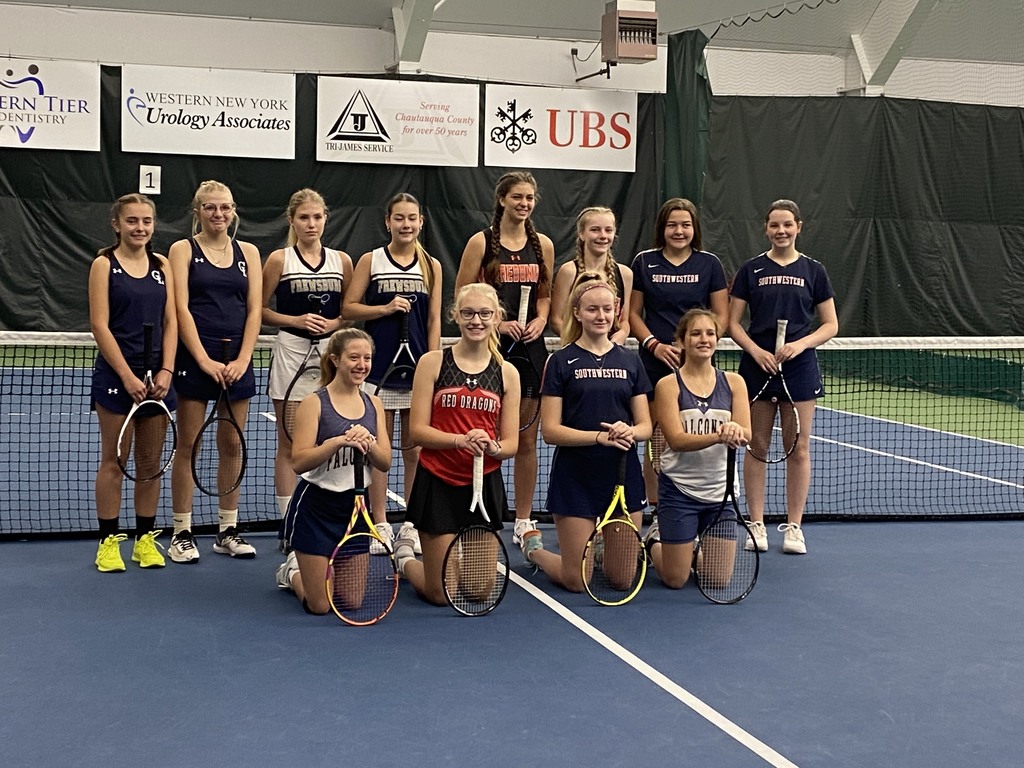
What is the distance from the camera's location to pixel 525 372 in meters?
5.12

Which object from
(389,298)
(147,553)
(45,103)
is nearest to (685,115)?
(45,103)

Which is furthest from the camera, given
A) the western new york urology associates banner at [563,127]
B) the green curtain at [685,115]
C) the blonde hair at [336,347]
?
the western new york urology associates banner at [563,127]

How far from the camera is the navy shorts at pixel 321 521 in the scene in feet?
13.6

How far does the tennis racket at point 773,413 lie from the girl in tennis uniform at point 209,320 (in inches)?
85.6

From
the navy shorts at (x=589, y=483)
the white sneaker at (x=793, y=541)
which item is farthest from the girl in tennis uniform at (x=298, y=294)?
the white sneaker at (x=793, y=541)

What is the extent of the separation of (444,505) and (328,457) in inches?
17.9

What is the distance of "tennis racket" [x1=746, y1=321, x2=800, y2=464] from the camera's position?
522cm

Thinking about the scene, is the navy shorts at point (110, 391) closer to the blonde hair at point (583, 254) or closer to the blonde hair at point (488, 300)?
the blonde hair at point (488, 300)

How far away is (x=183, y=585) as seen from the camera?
4.58 m

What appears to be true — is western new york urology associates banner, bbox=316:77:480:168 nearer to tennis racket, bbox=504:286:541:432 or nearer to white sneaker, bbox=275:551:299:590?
tennis racket, bbox=504:286:541:432

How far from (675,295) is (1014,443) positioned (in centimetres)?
514

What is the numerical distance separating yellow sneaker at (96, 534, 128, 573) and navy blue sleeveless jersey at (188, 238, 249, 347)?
885 millimetres

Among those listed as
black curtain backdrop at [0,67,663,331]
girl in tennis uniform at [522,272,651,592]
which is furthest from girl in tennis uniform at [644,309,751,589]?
black curtain backdrop at [0,67,663,331]

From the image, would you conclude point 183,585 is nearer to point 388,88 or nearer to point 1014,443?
point 1014,443
